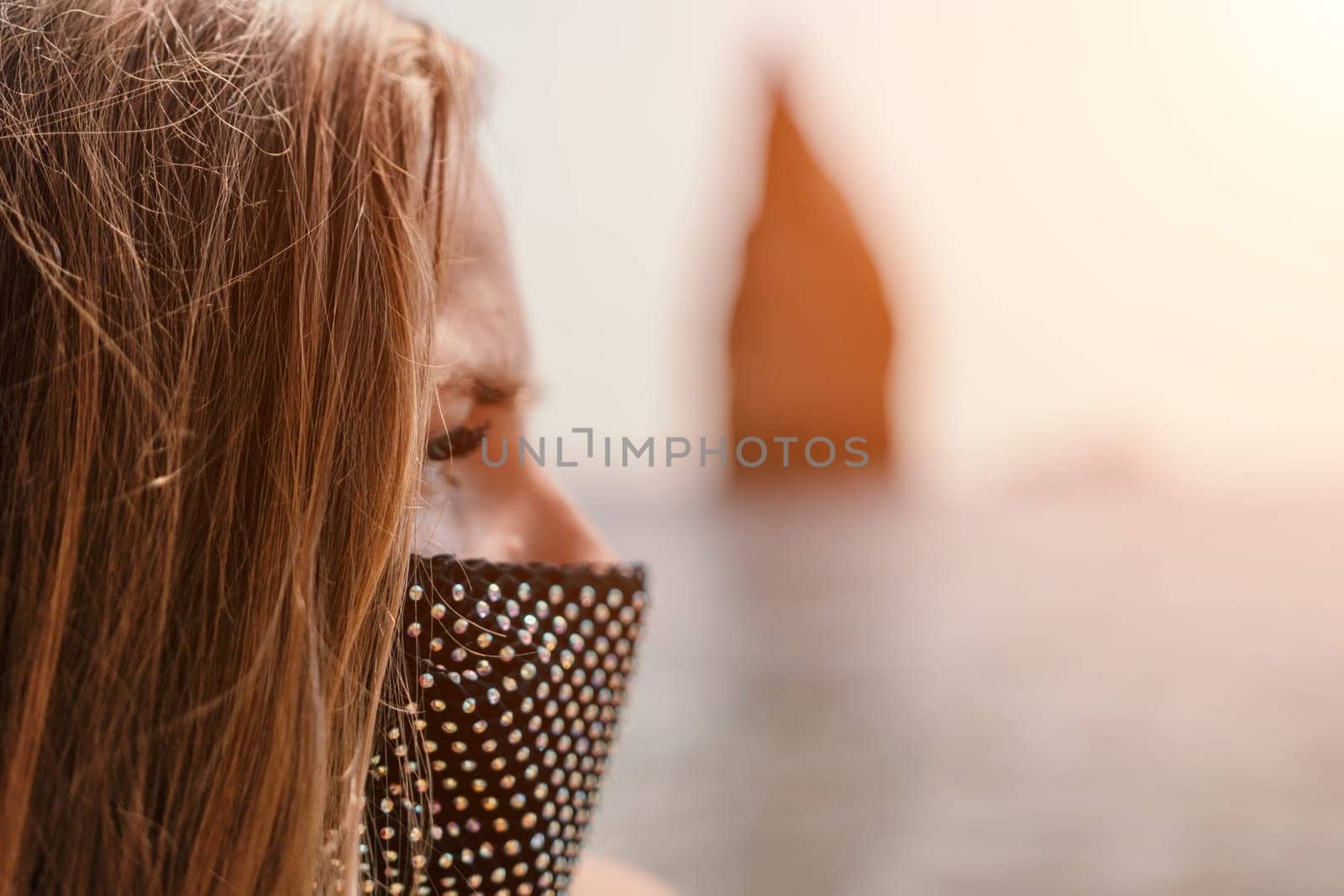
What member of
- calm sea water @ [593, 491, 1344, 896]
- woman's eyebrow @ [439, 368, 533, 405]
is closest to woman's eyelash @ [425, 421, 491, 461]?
woman's eyebrow @ [439, 368, 533, 405]

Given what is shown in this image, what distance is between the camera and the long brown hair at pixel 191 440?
29 centimetres

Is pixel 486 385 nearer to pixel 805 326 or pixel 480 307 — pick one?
pixel 480 307

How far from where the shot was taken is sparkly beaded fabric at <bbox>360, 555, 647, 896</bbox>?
0.36 m

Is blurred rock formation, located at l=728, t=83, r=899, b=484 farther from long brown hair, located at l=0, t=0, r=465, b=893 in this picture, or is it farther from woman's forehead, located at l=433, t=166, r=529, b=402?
long brown hair, located at l=0, t=0, r=465, b=893

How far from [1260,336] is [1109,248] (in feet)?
1.00

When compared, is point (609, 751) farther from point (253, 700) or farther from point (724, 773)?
point (724, 773)

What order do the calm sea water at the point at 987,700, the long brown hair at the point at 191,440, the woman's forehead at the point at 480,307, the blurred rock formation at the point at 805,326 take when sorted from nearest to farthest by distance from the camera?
the long brown hair at the point at 191,440, the woman's forehead at the point at 480,307, the calm sea water at the point at 987,700, the blurred rock formation at the point at 805,326

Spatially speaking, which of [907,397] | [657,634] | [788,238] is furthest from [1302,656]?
[788,238]

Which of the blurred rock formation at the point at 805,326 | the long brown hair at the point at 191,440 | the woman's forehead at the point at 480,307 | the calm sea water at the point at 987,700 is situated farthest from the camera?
the blurred rock formation at the point at 805,326

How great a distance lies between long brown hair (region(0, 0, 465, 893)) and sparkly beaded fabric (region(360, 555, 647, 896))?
0.03 m

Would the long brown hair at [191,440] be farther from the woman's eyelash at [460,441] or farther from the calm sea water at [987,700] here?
the calm sea water at [987,700]

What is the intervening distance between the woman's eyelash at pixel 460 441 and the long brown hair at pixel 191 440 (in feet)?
0.24

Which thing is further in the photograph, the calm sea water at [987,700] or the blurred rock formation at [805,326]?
the blurred rock formation at [805,326]

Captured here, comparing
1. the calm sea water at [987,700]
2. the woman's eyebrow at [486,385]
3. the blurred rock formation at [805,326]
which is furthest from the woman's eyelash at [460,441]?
the blurred rock formation at [805,326]
